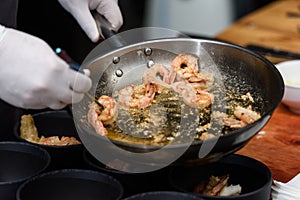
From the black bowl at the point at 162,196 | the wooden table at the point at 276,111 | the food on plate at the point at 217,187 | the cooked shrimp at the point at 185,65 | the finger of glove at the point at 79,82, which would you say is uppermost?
the finger of glove at the point at 79,82

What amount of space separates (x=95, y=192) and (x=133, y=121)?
22 cm

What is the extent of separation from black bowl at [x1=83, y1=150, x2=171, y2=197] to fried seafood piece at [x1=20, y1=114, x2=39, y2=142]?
278mm

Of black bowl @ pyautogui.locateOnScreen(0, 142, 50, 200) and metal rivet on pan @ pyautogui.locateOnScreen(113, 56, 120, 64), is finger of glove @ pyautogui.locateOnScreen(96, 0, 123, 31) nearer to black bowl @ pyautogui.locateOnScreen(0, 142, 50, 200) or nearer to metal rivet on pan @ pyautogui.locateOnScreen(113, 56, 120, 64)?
metal rivet on pan @ pyautogui.locateOnScreen(113, 56, 120, 64)

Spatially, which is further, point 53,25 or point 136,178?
point 53,25

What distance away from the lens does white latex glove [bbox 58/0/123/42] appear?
193cm

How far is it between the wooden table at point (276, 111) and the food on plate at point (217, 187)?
0.86 ft

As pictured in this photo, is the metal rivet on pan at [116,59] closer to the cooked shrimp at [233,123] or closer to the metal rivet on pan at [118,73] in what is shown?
the metal rivet on pan at [118,73]

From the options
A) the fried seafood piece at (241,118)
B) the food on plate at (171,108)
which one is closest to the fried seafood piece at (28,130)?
the food on plate at (171,108)

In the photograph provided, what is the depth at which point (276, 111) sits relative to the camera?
2.25 meters

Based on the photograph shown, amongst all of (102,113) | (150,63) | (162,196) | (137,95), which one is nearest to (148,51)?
(150,63)

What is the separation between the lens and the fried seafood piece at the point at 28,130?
5.90 feet

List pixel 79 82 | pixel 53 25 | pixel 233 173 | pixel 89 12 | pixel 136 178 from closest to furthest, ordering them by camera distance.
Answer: pixel 79 82 < pixel 136 178 < pixel 233 173 < pixel 89 12 < pixel 53 25

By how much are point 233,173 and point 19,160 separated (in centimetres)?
61

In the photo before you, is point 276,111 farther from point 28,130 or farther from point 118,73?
point 28,130
